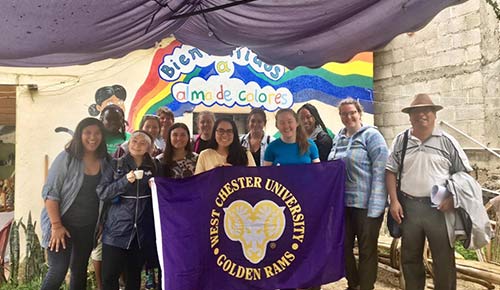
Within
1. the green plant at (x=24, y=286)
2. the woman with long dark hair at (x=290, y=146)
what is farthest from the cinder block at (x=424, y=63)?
the green plant at (x=24, y=286)

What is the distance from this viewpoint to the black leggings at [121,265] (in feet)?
10.7

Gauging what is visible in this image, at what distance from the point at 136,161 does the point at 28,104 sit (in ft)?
7.66

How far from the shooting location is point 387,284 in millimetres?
4930

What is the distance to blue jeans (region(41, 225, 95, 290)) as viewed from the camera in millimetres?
3285

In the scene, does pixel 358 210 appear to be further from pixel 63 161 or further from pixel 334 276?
pixel 63 161

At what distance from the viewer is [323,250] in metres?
3.64

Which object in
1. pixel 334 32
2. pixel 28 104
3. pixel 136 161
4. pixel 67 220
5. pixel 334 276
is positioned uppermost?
pixel 334 32

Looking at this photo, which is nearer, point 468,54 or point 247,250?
point 247,250

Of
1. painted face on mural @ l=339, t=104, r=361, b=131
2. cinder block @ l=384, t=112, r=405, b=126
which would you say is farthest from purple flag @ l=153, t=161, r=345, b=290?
cinder block @ l=384, t=112, r=405, b=126

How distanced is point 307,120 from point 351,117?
570 mm

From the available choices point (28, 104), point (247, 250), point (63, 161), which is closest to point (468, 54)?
point (247, 250)

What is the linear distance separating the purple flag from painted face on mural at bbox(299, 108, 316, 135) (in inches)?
22.6

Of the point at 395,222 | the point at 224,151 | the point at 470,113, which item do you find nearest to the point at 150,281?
the point at 224,151

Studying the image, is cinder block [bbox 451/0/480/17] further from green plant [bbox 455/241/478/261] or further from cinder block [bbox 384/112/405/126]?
green plant [bbox 455/241/478/261]
